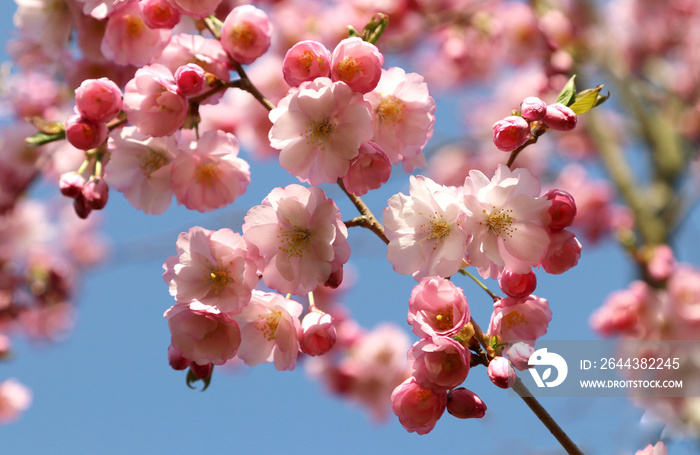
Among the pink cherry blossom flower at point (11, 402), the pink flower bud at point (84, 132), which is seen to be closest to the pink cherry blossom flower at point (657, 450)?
the pink flower bud at point (84, 132)

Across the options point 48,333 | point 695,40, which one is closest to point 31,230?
point 48,333

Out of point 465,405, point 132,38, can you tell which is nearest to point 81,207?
point 132,38

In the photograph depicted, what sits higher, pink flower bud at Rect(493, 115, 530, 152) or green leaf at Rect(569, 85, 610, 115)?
green leaf at Rect(569, 85, 610, 115)

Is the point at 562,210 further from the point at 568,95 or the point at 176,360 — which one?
the point at 176,360

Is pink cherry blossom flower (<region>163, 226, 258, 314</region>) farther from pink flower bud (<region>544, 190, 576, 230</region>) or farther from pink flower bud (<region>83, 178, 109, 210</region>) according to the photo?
pink flower bud (<region>544, 190, 576, 230</region>)

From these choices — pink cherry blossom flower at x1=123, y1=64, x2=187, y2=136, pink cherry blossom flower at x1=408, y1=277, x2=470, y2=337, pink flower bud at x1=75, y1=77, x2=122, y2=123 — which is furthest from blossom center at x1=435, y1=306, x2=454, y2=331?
A: pink flower bud at x1=75, y1=77, x2=122, y2=123

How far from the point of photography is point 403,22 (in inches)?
150

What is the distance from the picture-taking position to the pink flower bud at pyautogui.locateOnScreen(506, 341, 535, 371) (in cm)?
111

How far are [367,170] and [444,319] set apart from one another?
333 mm

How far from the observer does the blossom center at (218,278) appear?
3.97 feet

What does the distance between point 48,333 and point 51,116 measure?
2.41 meters

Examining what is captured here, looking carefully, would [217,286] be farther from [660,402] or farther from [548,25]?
[548,25]

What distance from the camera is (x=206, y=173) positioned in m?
1.46

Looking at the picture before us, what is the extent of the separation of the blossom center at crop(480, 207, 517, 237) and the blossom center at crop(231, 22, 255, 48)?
0.71 m
